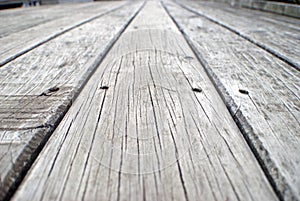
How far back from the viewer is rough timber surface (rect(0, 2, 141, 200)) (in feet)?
1.59

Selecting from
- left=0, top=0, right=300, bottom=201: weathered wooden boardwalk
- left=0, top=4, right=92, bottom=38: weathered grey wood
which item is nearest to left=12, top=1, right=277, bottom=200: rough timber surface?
left=0, top=0, right=300, bottom=201: weathered wooden boardwalk

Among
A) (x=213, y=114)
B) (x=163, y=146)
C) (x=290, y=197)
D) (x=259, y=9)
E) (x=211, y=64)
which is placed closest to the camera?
(x=290, y=197)

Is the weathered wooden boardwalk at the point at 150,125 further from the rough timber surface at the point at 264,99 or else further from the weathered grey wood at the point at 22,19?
the weathered grey wood at the point at 22,19

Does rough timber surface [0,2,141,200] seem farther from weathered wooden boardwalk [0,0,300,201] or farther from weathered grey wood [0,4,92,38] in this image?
weathered grey wood [0,4,92,38]

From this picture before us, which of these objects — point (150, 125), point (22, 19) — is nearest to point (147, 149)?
point (150, 125)

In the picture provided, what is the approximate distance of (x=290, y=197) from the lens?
392 millimetres

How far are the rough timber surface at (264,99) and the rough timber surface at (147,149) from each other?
0.09 ft

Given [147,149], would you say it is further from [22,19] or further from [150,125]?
[22,19]

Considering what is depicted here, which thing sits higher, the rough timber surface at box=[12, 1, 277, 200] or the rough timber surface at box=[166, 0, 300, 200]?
the rough timber surface at box=[166, 0, 300, 200]

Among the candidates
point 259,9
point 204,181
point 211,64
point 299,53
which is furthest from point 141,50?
point 259,9

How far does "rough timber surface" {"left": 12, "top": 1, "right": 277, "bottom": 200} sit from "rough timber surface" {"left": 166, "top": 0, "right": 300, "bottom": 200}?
0.09 feet

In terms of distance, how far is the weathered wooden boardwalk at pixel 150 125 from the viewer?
433 mm

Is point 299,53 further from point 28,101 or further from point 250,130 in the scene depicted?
point 28,101

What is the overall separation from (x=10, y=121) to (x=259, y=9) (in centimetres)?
329
